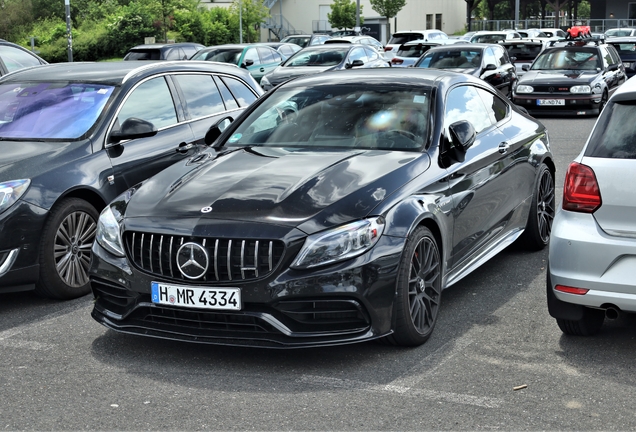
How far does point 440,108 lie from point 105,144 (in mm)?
2542

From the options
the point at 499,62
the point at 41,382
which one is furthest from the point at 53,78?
the point at 499,62

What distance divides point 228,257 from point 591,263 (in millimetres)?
→ 1887

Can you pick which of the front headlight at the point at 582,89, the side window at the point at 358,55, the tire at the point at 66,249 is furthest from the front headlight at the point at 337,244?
the side window at the point at 358,55

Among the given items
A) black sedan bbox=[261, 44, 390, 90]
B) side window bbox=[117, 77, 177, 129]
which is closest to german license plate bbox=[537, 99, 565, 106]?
black sedan bbox=[261, 44, 390, 90]

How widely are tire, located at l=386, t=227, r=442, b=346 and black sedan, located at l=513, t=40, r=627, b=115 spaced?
1419cm

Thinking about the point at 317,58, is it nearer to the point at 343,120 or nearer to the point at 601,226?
the point at 343,120

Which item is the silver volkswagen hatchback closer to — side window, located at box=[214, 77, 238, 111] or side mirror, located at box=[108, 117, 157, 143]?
side mirror, located at box=[108, 117, 157, 143]

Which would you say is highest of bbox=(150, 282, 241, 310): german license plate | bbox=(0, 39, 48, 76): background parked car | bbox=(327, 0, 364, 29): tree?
bbox=(327, 0, 364, 29): tree

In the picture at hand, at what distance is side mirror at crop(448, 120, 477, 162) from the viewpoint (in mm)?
5988

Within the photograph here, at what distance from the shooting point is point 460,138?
5.96 meters

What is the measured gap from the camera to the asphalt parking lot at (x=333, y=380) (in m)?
4.33

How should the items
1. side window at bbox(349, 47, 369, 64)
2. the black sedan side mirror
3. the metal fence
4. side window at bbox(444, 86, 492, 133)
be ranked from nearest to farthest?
side window at bbox(444, 86, 492, 133)
the black sedan side mirror
side window at bbox(349, 47, 369, 64)
the metal fence

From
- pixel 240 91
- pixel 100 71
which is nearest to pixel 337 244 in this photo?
pixel 100 71

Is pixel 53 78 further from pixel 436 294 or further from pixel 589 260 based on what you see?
pixel 589 260
